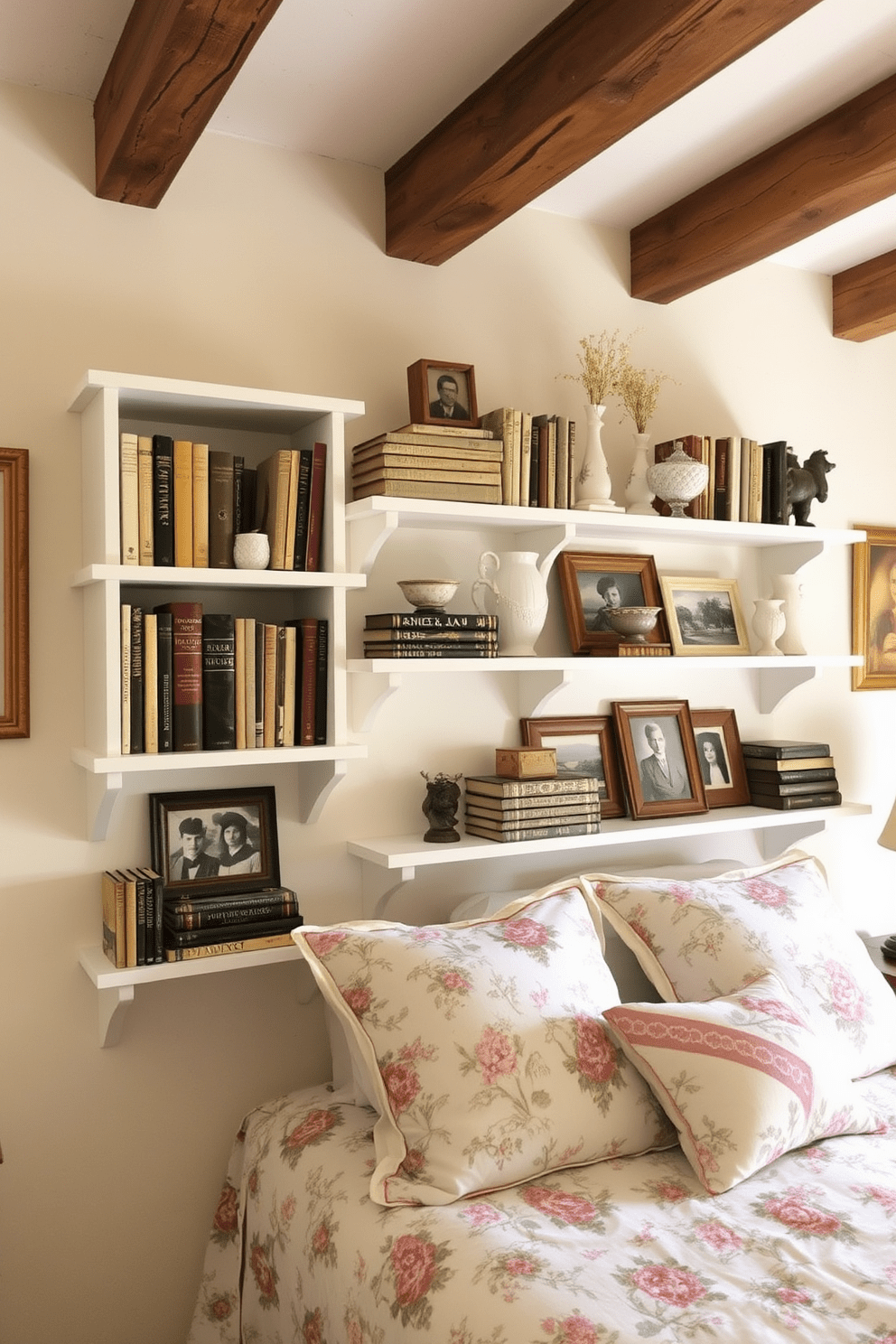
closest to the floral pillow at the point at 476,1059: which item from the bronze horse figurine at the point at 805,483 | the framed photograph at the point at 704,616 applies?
the framed photograph at the point at 704,616

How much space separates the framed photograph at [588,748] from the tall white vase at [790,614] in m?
0.53

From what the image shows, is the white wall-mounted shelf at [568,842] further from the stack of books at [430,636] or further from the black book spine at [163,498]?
the black book spine at [163,498]

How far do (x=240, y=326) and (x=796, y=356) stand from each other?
1.56m

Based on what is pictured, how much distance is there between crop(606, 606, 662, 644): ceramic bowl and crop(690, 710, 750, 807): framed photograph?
34cm

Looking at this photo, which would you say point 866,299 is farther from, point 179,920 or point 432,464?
point 179,920

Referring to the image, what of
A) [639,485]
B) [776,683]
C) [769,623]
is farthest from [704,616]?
[639,485]

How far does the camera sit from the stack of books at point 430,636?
2.14 m

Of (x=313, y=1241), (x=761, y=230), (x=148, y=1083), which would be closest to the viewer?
(x=313, y=1241)

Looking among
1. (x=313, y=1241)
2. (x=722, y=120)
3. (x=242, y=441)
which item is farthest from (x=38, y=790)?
(x=722, y=120)

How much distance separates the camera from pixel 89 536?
2006 mm

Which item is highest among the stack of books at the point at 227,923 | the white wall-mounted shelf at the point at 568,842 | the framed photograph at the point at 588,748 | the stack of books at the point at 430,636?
the stack of books at the point at 430,636

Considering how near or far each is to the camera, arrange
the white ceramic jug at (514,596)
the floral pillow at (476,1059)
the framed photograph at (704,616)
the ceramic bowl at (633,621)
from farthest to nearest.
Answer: the framed photograph at (704,616)
the ceramic bowl at (633,621)
the white ceramic jug at (514,596)
the floral pillow at (476,1059)

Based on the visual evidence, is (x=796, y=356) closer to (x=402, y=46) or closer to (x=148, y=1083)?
(x=402, y=46)

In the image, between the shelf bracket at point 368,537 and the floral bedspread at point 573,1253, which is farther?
the shelf bracket at point 368,537
